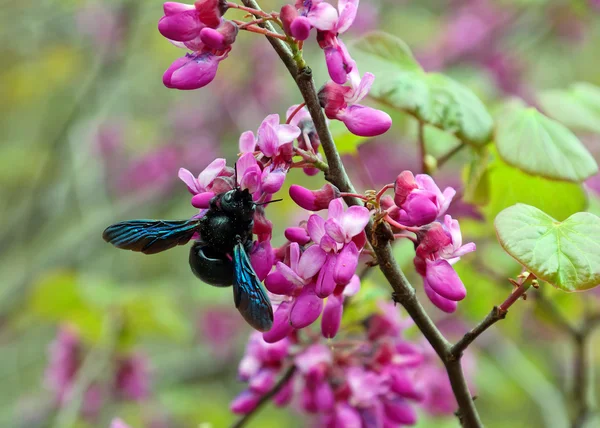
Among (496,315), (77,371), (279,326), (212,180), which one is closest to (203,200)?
(212,180)

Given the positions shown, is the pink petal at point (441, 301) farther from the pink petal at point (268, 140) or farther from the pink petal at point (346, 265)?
the pink petal at point (268, 140)

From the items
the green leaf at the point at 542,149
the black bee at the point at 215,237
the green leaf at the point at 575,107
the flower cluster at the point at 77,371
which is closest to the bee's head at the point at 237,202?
the black bee at the point at 215,237

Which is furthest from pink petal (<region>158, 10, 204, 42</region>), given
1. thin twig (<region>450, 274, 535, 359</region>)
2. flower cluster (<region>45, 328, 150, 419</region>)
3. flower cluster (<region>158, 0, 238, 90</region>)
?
flower cluster (<region>45, 328, 150, 419</region>)

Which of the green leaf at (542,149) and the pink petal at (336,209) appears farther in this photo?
the green leaf at (542,149)

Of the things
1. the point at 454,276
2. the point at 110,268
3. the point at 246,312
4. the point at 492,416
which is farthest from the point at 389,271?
the point at 492,416

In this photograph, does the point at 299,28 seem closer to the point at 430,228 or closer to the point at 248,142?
the point at 248,142

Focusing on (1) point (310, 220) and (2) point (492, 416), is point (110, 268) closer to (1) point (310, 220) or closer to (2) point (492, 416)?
(2) point (492, 416)
